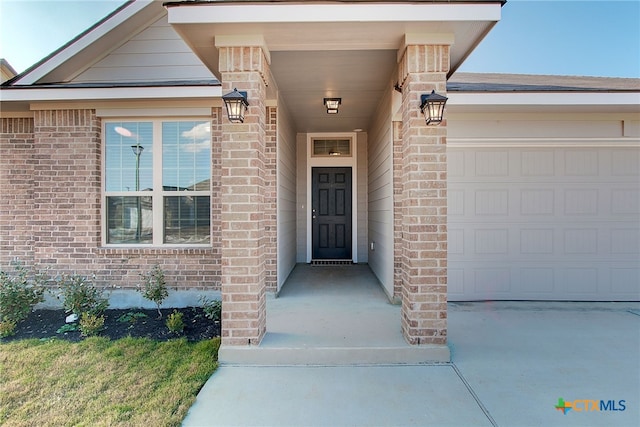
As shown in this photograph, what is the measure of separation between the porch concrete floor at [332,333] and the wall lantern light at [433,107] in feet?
6.59

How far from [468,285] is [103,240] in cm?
538

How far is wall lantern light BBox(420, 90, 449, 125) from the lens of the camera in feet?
8.89

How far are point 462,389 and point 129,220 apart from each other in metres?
4.70

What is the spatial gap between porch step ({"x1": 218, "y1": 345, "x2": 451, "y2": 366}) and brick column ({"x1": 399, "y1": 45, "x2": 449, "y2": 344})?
11 centimetres

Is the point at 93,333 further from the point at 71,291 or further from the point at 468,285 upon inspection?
the point at 468,285

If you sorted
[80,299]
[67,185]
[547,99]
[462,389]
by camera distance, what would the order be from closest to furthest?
[462,389]
[80,299]
[547,99]
[67,185]

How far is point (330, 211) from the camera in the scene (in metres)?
7.27

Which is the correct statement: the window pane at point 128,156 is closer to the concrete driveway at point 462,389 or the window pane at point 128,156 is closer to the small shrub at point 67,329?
the small shrub at point 67,329

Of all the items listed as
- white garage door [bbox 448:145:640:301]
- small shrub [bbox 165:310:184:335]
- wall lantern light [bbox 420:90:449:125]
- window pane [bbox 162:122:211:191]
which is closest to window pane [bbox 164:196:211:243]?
window pane [bbox 162:122:211:191]

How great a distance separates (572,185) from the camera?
4645 millimetres

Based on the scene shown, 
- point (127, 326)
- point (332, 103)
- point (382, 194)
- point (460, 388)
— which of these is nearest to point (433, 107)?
point (460, 388)

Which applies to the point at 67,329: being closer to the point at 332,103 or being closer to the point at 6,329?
the point at 6,329

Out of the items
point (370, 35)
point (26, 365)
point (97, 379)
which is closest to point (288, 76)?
point (370, 35)

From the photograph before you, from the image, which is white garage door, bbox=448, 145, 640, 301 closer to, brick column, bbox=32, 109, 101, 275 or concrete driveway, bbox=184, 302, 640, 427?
concrete driveway, bbox=184, 302, 640, 427
